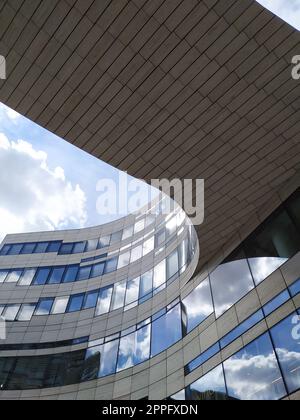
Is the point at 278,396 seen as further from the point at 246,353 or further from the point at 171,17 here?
the point at 171,17

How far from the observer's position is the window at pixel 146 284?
853 inches

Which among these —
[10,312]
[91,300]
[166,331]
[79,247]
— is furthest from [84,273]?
[166,331]

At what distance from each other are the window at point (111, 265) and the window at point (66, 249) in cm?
534

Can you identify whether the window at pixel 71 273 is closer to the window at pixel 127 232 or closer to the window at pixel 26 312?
the window at pixel 26 312

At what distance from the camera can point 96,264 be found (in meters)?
28.3

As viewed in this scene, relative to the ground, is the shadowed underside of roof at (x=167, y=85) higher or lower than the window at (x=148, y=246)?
lower

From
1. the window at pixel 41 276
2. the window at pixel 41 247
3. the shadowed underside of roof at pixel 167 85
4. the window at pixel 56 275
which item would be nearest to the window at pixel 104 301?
the window at pixel 56 275

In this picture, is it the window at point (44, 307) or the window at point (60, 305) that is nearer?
the window at point (60, 305)

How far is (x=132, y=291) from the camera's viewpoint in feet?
74.8

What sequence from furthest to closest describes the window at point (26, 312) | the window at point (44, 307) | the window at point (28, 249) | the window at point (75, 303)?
the window at point (28, 249)
the window at point (44, 307)
the window at point (26, 312)
the window at point (75, 303)

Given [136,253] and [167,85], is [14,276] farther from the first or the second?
[167,85]

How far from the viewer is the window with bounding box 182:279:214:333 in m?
15.7

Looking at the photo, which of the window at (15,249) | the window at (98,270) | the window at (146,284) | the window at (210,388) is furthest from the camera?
the window at (15,249)
